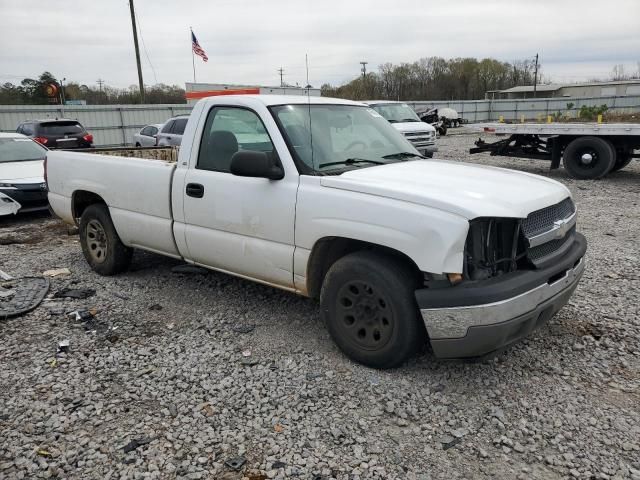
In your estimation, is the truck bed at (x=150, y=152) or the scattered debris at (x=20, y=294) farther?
the truck bed at (x=150, y=152)

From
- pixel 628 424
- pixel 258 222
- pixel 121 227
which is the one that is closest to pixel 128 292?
pixel 121 227

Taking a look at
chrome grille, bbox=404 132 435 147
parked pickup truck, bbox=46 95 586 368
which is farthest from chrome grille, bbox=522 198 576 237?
chrome grille, bbox=404 132 435 147

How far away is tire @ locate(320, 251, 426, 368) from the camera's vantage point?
3324 millimetres

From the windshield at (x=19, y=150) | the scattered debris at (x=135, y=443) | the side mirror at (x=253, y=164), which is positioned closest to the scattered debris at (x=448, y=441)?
the scattered debris at (x=135, y=443)

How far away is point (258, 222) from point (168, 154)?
11.2ft

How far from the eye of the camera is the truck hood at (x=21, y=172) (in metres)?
9.09

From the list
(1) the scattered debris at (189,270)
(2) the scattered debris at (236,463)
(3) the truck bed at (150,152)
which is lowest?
(2) the scattered debris at (236,463)

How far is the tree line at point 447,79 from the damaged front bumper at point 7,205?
52.3m

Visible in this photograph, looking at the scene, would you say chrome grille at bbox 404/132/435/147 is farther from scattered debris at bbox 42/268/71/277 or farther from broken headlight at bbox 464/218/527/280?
broken headlight at bbox 464/218/527/280

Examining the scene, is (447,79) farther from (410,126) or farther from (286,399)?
(286,399)

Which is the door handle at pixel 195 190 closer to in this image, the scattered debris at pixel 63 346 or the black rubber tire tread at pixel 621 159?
the scattered debris at pixel 63 346

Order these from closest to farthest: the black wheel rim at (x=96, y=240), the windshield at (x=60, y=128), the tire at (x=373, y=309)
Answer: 1. the tire at (x=373, y=309)
2. the black wheel rim at (x=96, y=240)
3. the windshield at (x=60, y=128)

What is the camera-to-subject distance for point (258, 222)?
13.2 ft

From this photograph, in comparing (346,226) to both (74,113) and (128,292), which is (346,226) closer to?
(128,292)
